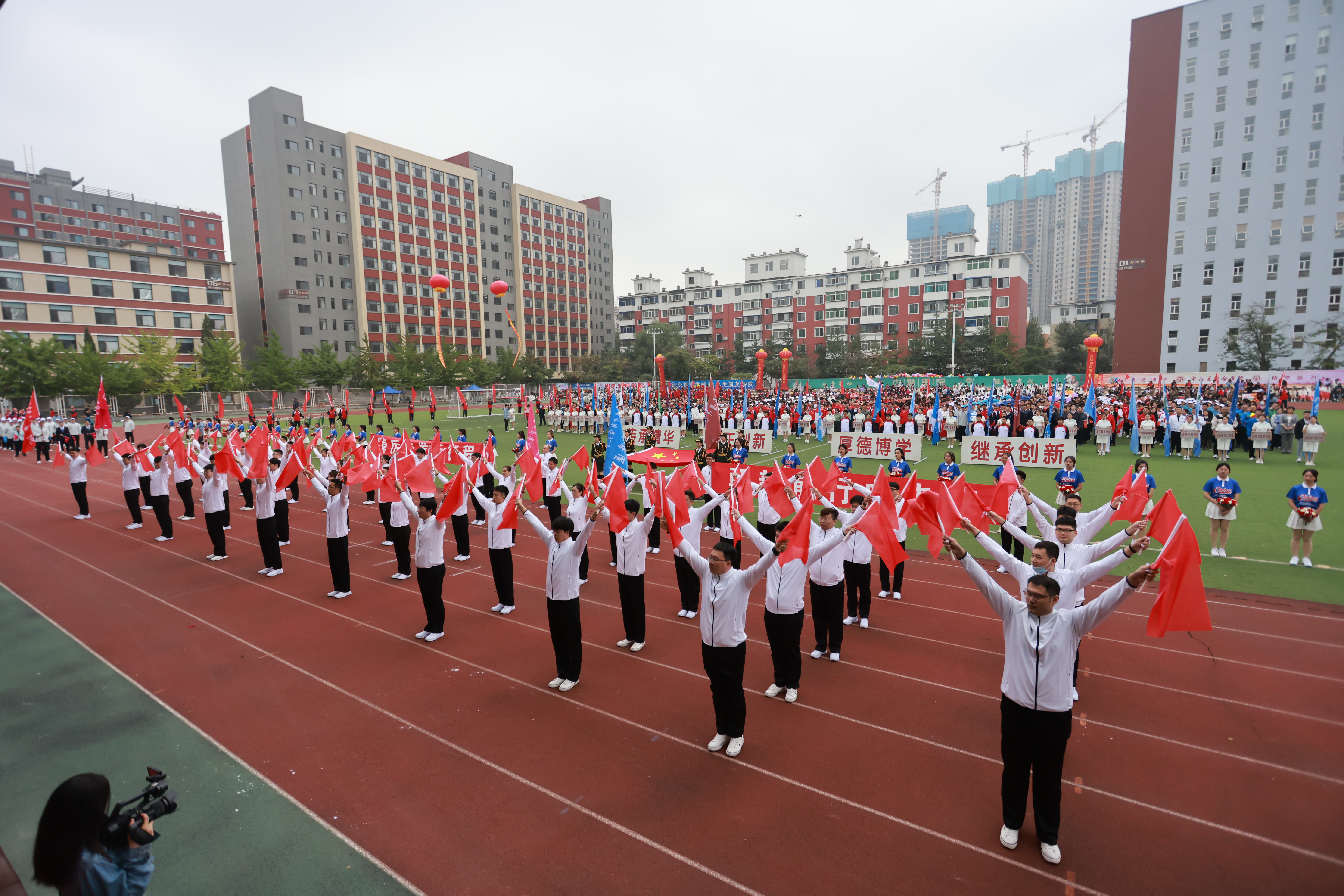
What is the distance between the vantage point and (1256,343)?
44.8m

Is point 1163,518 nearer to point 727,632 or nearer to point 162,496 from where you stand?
point 727,632

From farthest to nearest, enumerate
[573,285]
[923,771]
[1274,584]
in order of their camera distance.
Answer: [573,285], [1274,584], [923,771]

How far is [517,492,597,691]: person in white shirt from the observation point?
643 centimetres

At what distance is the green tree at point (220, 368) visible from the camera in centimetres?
A: 4172

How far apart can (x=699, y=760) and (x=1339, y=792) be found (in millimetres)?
4788

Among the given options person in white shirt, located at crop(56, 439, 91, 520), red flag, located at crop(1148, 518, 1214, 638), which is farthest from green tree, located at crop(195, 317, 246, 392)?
red flag, located at crop(1148, 518, 1214, 638)

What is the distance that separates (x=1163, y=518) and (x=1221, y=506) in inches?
246

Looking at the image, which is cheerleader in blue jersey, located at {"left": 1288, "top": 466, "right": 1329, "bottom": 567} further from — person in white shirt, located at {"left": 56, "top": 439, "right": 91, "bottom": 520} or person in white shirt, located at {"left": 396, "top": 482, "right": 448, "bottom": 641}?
person in white shirt, located at {"left": 56, "top": 439, "right": 91, "bottom": 520}

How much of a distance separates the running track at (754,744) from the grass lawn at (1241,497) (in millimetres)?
1237

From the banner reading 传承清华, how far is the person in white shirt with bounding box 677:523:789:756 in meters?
16.4

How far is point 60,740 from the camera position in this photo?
5734 millimetres

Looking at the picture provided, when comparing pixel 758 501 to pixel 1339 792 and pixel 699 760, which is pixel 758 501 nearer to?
pixel 699 760

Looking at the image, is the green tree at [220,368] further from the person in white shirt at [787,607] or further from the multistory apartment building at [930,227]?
the multistory apartment building at [930,227]

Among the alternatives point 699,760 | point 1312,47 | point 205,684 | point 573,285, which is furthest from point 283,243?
point 1312,47
